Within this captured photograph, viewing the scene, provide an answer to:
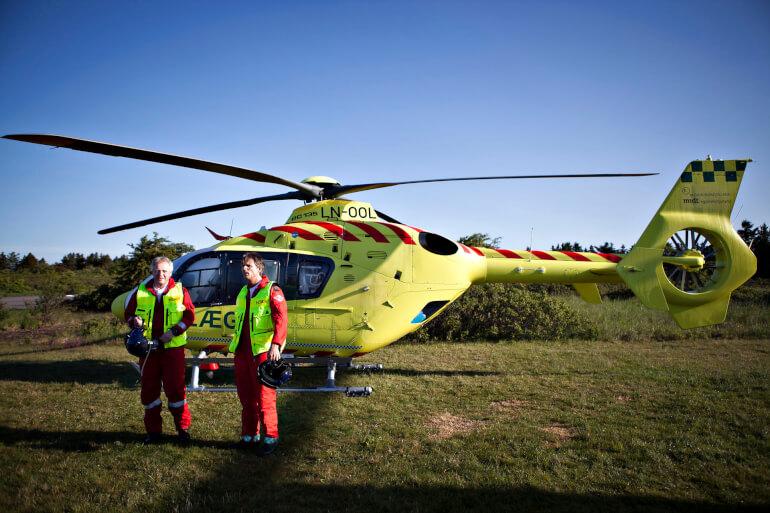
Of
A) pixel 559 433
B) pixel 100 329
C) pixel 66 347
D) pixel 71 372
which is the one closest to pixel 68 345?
pixel 66 347

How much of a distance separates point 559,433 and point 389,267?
10.8ft

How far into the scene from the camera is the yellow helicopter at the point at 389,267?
652 centimetres

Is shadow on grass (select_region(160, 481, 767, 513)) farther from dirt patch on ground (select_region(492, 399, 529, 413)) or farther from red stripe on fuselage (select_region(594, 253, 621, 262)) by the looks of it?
red stripe on fuselage (select_region(594, 253, 621, 262))

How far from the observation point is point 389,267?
6758 millimetres

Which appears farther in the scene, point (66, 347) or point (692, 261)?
point (66, 347)

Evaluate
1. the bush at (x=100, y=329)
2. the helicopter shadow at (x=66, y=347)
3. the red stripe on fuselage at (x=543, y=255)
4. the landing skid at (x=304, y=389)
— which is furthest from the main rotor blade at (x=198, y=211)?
the bush at (x=100, y=329)

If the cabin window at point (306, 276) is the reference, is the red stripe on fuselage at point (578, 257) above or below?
above

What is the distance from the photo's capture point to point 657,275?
7.05m

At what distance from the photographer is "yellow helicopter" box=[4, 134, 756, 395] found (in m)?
6.52

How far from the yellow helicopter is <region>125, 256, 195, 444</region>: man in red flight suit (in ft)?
5.68

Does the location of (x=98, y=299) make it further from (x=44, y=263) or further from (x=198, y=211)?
(x=44, y=263)

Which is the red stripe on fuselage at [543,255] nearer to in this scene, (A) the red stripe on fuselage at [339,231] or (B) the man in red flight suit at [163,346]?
(A) the red stripe on fuselage at [339,231]

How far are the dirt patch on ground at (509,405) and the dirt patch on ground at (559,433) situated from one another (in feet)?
2.05

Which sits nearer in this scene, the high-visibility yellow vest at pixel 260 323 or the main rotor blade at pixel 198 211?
the high-visibility yellow vest at pixel 260 323
